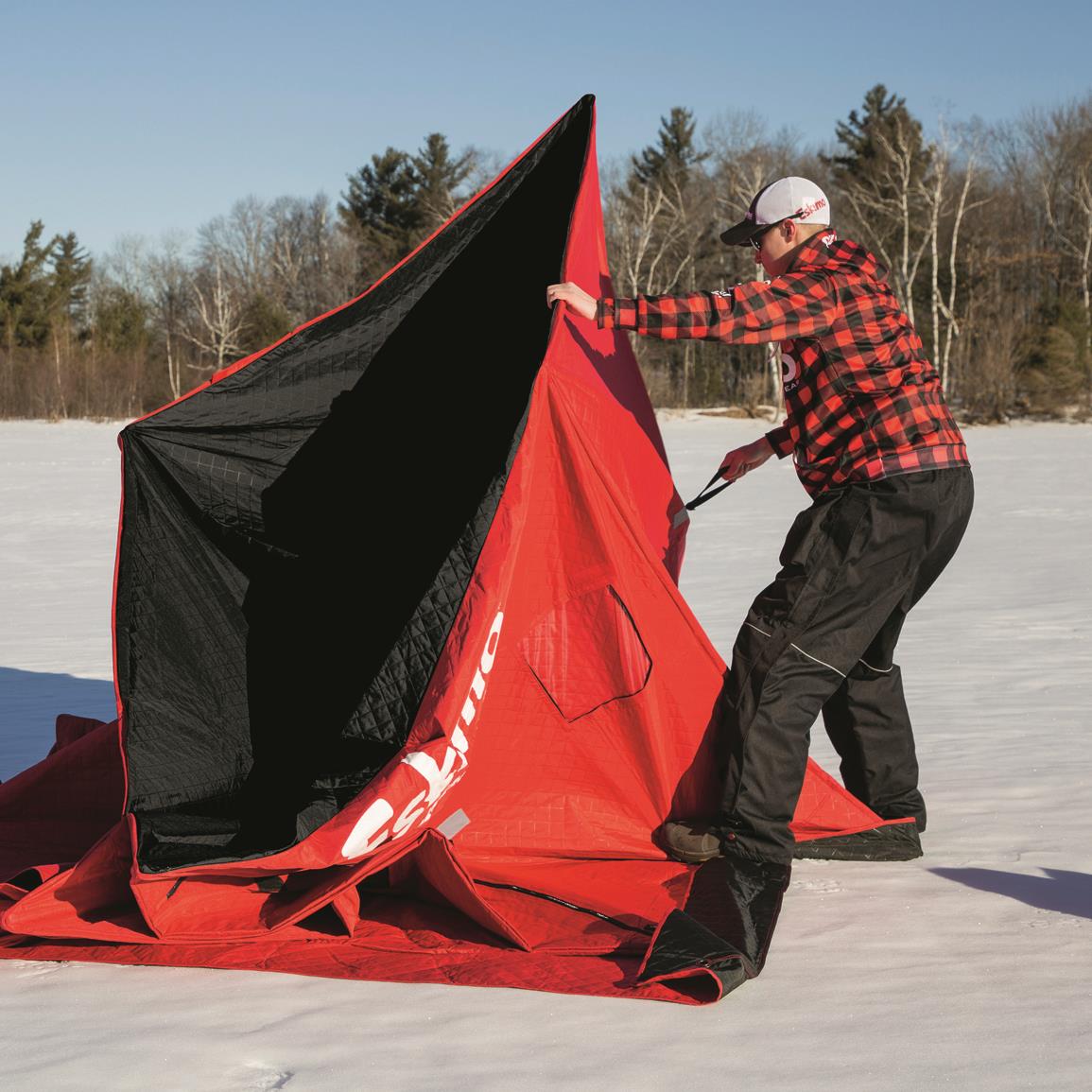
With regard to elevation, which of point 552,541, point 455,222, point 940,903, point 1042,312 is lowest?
point 940,903

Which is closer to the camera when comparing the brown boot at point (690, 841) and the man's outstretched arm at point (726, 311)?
the man's outstretched arm at point (726, 311)

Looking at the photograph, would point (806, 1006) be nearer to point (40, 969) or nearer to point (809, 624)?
point (809, 624)

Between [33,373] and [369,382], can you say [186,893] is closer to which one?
[369,382]

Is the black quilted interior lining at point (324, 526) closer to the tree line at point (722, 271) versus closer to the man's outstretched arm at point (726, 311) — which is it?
the man's outstretched arm at point (726, 311)

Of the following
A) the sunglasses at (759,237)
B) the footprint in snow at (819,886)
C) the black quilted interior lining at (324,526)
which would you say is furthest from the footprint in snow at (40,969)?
the sunglasses at (759,237)

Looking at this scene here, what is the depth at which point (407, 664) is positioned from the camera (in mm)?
3805

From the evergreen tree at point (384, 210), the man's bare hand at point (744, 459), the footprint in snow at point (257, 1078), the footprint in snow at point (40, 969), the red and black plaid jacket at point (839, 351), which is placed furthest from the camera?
the evergreen tree at point (384, 210)

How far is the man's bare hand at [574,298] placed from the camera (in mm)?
3727

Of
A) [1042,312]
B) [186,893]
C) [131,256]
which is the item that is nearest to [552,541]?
[186,893]

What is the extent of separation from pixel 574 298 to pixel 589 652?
3.40 ft

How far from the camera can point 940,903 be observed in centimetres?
367

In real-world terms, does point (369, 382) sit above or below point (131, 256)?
below

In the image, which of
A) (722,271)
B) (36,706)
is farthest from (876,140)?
(36,706)

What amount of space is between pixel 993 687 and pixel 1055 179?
4281cm
